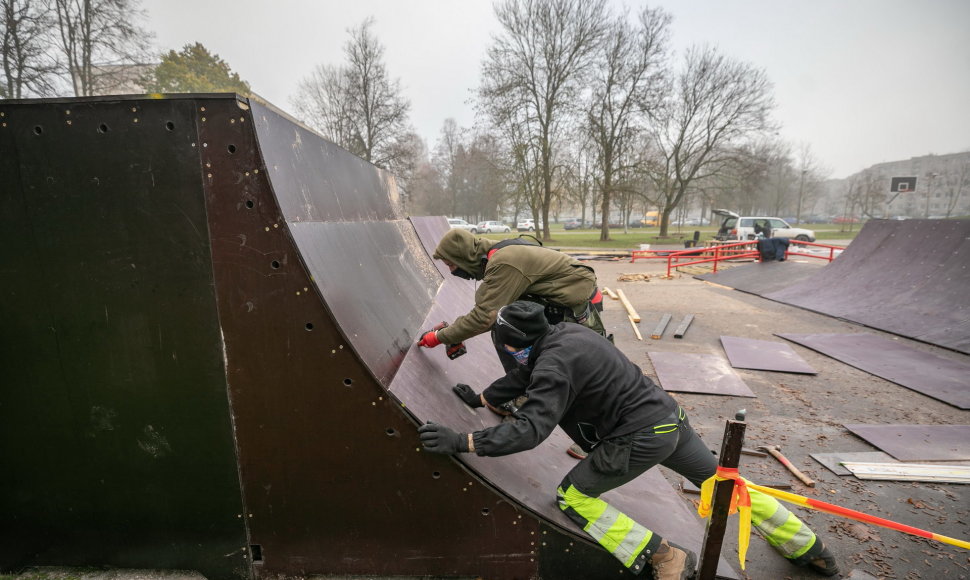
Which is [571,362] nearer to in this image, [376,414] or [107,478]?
[376,414]

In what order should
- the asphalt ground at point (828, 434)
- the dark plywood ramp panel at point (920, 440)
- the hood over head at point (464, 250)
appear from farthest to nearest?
the dark plywood ramp panel at point (920, 440) < the hood over head at point (464, 250) < the asphalt ground at point (828, 434)

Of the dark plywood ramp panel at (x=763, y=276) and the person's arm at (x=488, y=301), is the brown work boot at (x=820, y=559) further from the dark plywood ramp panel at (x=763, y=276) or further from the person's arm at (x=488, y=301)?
the dark plywood ramp panel at (x=763, y=276)

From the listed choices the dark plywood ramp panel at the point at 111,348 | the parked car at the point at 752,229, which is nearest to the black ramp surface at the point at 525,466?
the dark plywood ramp panel at the point at 111,348

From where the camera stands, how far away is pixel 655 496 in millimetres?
2836

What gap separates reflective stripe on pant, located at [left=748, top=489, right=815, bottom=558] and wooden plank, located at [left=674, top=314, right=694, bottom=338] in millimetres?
5235

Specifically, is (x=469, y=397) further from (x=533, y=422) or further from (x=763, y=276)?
(x=763, y=276)

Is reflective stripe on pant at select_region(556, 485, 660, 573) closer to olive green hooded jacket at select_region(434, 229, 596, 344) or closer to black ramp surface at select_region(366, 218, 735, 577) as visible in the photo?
Result: black ramp surface at select_region(366, 218, 735, 577)

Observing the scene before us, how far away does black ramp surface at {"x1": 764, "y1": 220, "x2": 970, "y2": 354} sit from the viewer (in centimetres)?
704

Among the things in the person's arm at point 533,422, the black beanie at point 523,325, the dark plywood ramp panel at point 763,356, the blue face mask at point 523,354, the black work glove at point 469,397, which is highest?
the black beanie at point 523,325

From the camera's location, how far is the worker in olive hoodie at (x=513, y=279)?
281 cm

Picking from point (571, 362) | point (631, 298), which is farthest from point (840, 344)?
point (571, 362)

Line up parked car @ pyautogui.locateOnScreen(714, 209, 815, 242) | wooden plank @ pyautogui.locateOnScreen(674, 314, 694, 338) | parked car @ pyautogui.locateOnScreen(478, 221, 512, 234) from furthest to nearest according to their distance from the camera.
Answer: parked car @ pyautogui.locateOnScreen(478, 221, 512, 234), parked car @ pyautogui.locateOnScreen(714, 209, 815, 242), wooden plank @ pyautogui.locateOnScreen(674, 314, 694, 338)

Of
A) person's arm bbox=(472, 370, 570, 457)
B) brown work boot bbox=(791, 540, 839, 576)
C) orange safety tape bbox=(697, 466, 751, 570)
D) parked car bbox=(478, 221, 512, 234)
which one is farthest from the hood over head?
parked car bbox=(478, 221, 512, 234)

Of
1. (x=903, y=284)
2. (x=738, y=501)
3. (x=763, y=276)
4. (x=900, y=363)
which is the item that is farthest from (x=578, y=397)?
(x=763, y=276)
